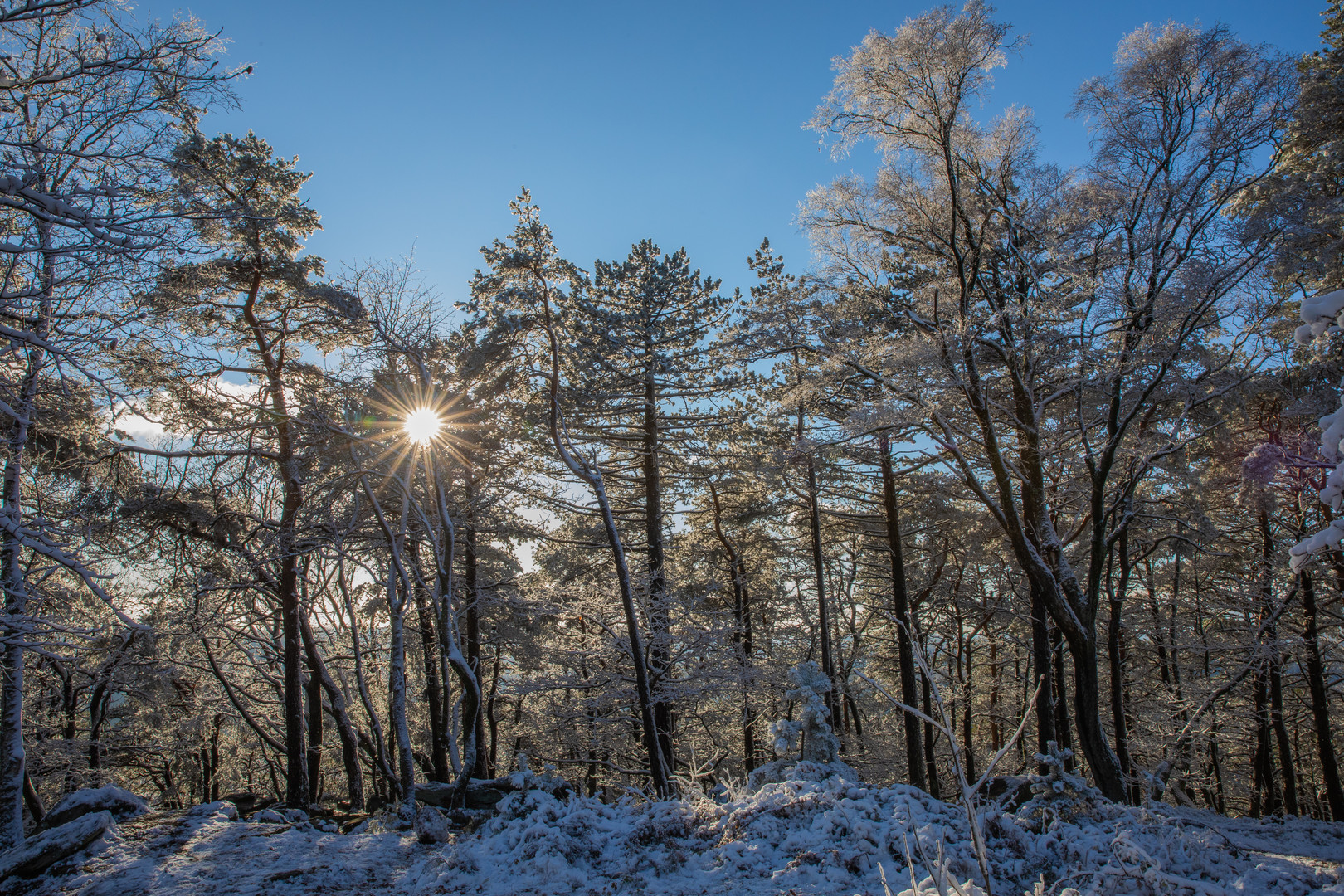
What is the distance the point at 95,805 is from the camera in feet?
17.6

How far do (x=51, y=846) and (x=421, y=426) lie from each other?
503cm

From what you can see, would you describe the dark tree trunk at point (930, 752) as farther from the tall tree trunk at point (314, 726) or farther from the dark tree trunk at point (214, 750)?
the dark tree trunk at point (214, 750)

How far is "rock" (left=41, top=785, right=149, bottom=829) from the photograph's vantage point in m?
5.20

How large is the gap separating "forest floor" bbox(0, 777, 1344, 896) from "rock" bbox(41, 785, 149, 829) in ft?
1.21

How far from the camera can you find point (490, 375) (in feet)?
37.9

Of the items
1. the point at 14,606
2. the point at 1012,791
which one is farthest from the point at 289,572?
the point at 1012,791

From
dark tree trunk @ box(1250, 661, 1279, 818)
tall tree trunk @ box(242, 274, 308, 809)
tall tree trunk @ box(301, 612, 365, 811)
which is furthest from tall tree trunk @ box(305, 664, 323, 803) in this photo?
dark tree trunk @ box(1250, 661, 1279, 818)

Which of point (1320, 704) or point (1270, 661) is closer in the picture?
point (1270, 661)

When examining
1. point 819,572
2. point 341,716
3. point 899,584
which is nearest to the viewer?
point 341,716

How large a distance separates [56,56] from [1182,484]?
15.5 meters

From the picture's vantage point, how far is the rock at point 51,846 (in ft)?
13.2

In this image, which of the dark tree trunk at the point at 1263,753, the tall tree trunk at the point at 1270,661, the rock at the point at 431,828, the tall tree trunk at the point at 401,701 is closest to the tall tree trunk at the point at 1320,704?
the tall tree trunk at the point at 1270,661

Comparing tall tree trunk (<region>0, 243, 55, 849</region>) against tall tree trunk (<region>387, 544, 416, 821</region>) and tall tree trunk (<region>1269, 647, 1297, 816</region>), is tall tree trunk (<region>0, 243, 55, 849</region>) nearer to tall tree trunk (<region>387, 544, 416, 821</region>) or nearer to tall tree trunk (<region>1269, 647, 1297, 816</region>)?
tall tree trunk (<region>387, 544, 416, 821</region>)

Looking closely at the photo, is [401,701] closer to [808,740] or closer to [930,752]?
[808,740]
